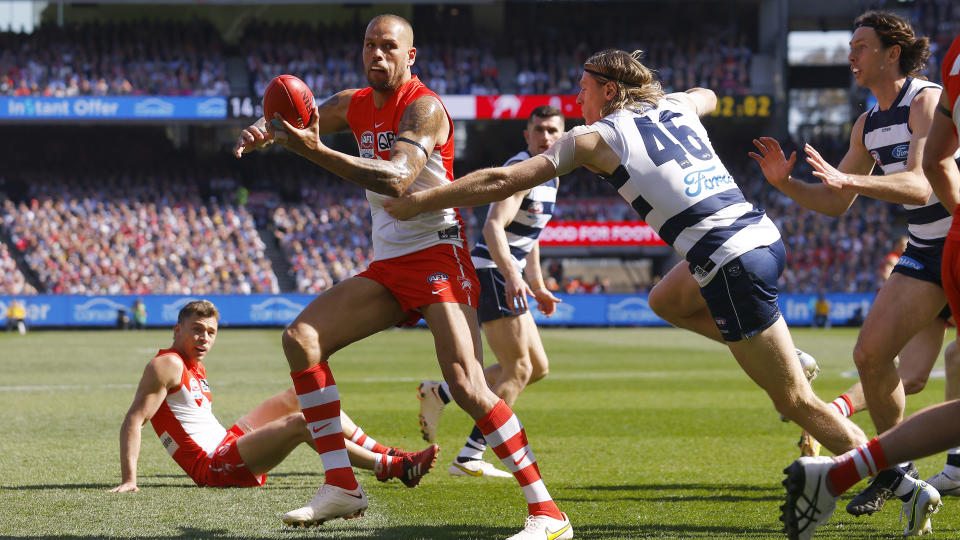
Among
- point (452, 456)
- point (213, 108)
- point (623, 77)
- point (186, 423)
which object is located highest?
point (623, 77)

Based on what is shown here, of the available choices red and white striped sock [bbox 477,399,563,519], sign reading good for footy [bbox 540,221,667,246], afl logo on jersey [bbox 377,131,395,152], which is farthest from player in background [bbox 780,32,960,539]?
sign reading good for footy [bbox 540,221,667,246]

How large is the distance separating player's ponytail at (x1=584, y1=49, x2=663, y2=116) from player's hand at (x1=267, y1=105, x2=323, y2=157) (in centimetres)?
135

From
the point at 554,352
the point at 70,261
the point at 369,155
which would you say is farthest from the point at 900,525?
the point at 70,261

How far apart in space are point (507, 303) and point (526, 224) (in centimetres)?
97

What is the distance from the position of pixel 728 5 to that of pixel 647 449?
131ft

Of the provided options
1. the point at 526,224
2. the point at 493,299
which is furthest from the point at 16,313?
the point at 493,299

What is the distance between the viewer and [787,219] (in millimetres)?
41094

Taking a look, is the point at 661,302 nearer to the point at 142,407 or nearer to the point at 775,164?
the point at 775,164

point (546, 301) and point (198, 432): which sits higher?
point (546, 301)

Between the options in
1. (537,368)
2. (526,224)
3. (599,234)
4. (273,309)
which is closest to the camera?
(537,368)

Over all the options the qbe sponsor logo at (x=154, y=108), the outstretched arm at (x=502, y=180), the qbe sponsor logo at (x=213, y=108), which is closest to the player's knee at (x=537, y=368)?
the outstretched arm at (x=502, y=180)

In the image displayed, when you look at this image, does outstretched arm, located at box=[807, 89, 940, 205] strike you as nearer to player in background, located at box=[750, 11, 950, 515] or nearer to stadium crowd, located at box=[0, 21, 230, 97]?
player in background, located at box=[750, 11, 950, 515]

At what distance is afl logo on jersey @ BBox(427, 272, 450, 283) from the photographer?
17.0 ft

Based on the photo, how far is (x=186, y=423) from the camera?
6434mm
